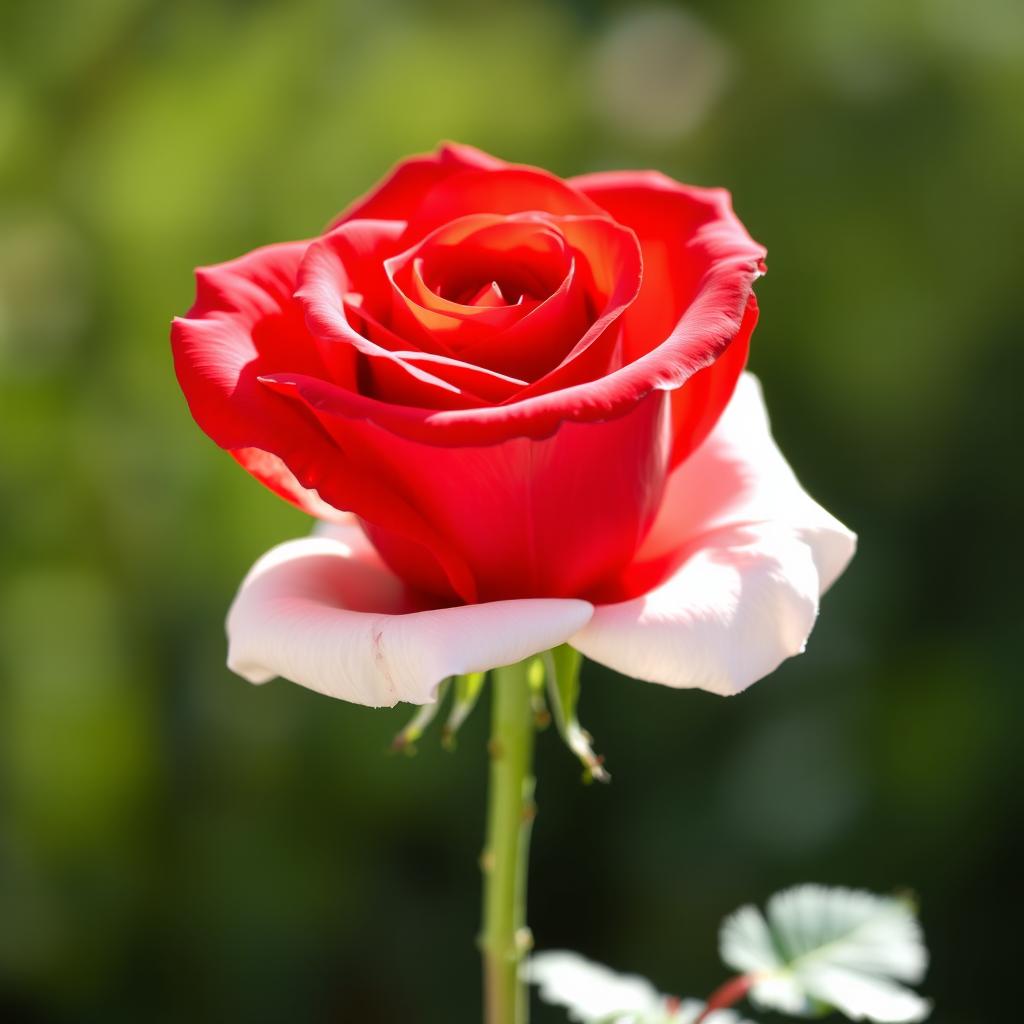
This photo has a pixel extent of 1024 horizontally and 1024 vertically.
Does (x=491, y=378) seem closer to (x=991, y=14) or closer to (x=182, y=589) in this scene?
(x=182, y=589)

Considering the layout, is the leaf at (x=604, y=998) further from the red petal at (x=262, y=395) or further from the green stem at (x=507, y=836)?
the red petal at (x=262, y=395)

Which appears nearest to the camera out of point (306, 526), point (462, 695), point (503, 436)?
point (503, 436)

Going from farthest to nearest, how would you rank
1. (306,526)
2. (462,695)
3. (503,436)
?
(306,526) → (462,695) → (503,436)

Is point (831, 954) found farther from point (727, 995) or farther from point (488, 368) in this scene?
point (488, 368)

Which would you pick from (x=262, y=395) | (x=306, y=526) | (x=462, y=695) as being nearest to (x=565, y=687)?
(x=462, y=695)

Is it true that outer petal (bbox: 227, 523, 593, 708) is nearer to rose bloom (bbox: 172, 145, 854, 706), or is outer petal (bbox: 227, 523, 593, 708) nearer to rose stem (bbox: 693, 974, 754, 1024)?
rose bloom (bbox: 172, 145, 854, 706)

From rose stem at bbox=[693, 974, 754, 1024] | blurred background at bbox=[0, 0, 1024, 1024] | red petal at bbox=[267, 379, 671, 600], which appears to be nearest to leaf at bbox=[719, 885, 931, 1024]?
rose stem at bbox=[693, 974, 754, 1024]
